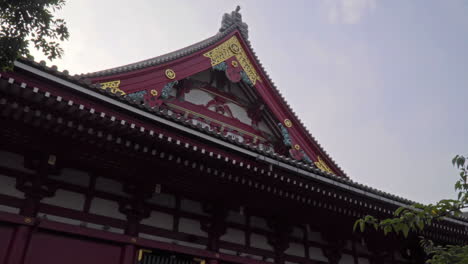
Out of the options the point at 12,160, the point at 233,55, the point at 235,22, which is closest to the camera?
the point at 12,160

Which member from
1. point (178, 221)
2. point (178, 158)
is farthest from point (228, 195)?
point (178, 158)

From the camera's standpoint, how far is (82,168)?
24.5 ft

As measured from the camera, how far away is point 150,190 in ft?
26.0

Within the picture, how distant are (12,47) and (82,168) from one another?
307 centimetres

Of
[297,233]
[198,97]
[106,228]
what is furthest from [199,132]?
[198,97]

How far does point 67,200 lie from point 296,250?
18.2ft

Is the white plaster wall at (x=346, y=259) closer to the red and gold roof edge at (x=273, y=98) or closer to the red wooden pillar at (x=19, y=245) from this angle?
the red and gold roof edge at (x=273, y=98)

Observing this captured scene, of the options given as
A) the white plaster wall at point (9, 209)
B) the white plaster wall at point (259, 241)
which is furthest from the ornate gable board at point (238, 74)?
the white plaster wall at point (9, 209)

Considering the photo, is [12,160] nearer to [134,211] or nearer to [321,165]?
[134,211]

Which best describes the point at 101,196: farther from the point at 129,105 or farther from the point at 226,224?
the point at 226,224

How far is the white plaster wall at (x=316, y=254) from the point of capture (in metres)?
9.83

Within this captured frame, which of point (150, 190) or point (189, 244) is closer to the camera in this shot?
point (150, 190)

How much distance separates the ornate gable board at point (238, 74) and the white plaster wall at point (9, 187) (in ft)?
15.5

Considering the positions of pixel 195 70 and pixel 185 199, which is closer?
pixel 185 199
